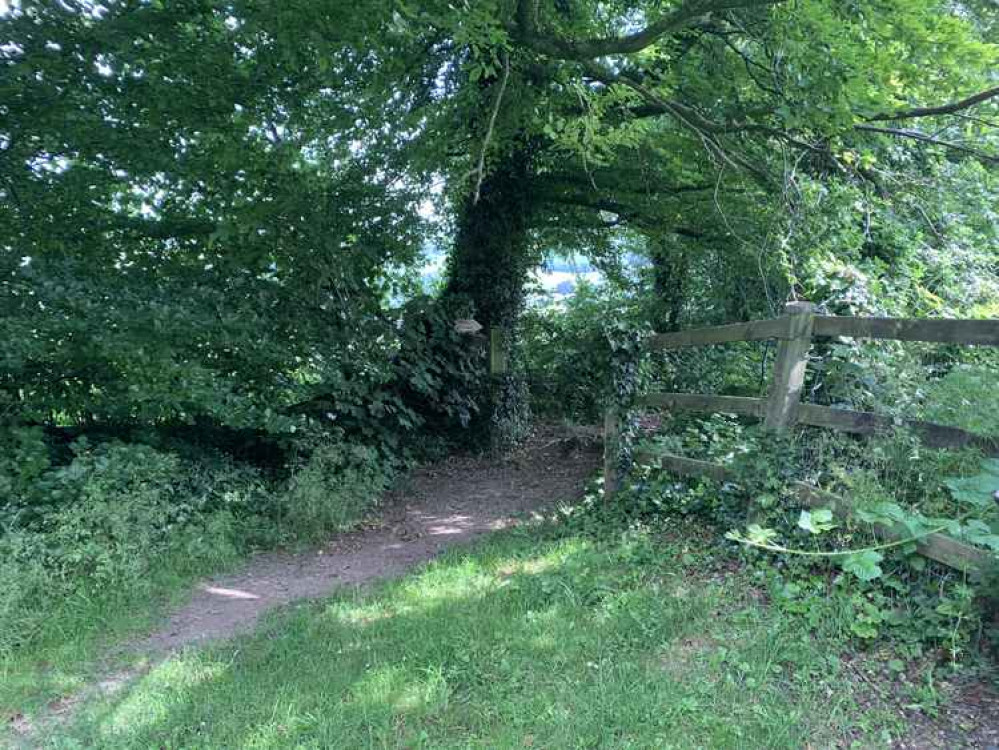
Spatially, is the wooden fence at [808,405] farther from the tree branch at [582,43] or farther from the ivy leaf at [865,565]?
the tree branch at [582,43]

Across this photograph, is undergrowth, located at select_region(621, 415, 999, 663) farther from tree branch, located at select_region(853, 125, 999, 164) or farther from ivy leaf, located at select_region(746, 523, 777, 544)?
tree branch, located at select_region(853, 125, 999, 164)

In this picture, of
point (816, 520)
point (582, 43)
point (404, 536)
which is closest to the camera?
point (816, 520)

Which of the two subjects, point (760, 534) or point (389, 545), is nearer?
point (760, 534)

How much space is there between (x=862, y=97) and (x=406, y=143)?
4.63m

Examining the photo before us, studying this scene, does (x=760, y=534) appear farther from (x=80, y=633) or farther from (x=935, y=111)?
(x=80, y=633)

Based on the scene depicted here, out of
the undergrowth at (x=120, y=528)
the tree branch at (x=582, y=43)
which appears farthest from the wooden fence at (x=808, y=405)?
the undergrowth at (x=120, y=528)

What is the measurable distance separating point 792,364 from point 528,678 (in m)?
2.66

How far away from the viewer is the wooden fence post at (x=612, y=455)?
6414 millimetres

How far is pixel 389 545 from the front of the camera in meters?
6.48

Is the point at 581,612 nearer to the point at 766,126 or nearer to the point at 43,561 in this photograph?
the point at 43,561

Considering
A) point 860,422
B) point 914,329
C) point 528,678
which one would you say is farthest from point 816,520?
point 528,678

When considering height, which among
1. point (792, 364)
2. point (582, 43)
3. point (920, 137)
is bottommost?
point (792, 364)

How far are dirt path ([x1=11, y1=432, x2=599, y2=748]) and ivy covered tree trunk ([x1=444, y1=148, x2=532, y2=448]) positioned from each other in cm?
54

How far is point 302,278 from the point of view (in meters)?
7.50
